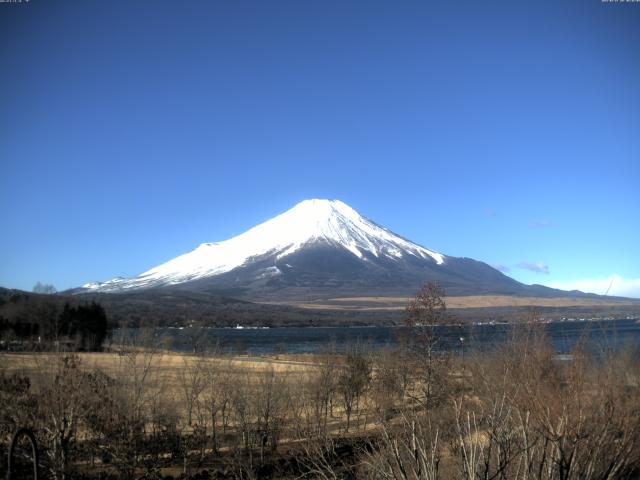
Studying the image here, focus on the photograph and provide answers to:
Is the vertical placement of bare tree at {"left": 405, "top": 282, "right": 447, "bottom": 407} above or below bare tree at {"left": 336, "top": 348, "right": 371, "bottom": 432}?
above

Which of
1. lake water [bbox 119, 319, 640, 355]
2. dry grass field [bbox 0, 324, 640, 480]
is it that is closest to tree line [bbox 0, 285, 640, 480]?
dry grass field [bbox 0, 324, 640, 480]

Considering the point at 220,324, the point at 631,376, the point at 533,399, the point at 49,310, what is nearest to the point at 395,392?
the point at 631,376

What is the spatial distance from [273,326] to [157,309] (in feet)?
111

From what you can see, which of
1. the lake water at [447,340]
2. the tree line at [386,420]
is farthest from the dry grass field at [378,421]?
the lake water at [447,340]

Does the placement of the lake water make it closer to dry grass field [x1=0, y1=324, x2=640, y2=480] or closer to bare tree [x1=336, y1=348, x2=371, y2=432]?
dry grass field [x1=0, y1=324, x2=640, y2=480]

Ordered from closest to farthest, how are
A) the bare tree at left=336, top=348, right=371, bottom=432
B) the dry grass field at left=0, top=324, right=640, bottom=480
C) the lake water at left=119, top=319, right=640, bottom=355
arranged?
the dry grass field at left=0, top=324, right=640, bottom=480
the lake water at left=119, top=319, right=640, bottom=355
the bare tree at left=336, top=348, right=371, bottom=432

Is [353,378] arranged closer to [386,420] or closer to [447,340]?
[386,420]

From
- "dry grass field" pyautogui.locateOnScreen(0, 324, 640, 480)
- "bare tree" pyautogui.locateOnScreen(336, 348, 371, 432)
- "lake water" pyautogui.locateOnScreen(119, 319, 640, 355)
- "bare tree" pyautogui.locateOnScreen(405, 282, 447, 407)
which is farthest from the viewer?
"bare tree" pyautogui.locateOnScreen(336, 348, 371, 432)

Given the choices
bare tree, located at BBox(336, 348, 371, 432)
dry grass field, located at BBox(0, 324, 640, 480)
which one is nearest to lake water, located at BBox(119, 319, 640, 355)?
dry grass field, located at BBox(0, 324, 640, 480)

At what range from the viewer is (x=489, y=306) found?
200 meters

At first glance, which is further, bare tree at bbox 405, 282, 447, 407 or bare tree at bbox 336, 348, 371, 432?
bare tree at bbox 336, 348, 371, 432

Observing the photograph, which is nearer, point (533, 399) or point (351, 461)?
point (533, 399)

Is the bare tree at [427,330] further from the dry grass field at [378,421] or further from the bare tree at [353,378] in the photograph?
the bare tree at [353,378]

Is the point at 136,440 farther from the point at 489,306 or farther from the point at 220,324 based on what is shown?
the point at 489,306
